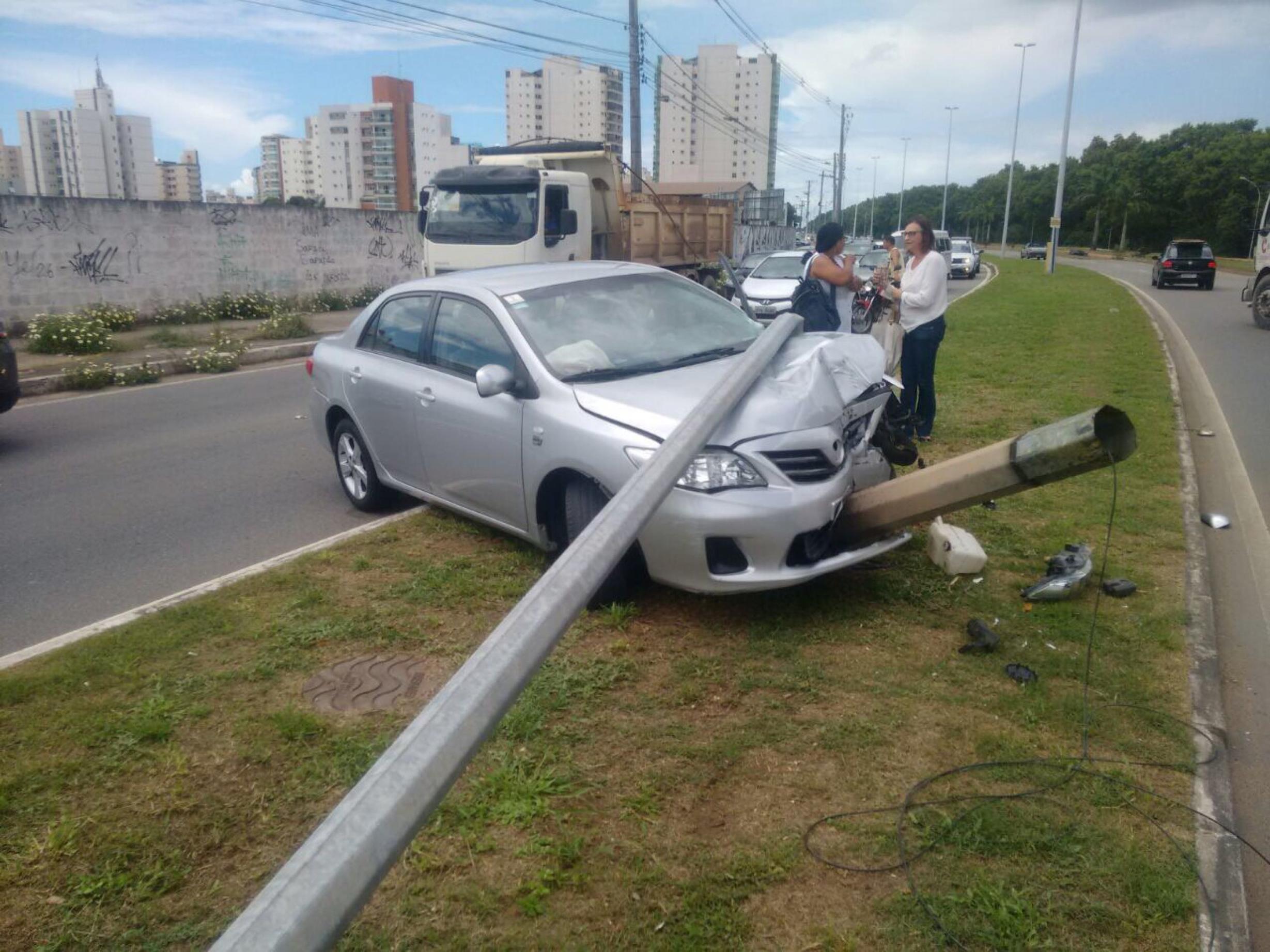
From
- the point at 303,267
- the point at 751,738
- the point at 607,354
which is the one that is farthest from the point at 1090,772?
the point at 303,267

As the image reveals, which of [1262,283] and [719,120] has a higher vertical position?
[719,120]

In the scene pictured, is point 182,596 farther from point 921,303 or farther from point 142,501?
point 921,303

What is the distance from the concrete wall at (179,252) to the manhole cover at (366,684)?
13572mm

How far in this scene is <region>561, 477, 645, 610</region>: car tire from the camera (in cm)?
470

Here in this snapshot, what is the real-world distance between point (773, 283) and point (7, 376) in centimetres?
1286

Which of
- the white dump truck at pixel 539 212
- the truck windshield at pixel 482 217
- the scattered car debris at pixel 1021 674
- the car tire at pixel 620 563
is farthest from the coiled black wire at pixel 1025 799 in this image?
the truck windshield at pixel 482 217

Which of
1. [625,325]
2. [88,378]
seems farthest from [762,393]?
[88,378]

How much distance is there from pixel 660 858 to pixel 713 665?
1.30 metres

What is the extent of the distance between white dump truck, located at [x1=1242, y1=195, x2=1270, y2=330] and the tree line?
37190 millimetres

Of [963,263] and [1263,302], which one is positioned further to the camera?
[963,263]

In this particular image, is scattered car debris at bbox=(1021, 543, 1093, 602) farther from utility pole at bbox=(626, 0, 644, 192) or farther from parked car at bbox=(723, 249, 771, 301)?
utility pole at bbox=(626, 0, 644, 192)

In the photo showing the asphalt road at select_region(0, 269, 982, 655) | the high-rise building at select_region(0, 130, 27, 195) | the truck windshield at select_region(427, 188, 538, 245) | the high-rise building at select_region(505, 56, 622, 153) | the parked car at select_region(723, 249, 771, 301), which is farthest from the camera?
the high-rise building at select_region(0, 130, 27, 195)

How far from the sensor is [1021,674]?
406 cm

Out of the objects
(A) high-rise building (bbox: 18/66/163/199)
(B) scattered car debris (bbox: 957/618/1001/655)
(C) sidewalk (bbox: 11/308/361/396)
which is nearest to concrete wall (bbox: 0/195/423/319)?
(C) sidewalk (bbox: 11/308/361/396)
